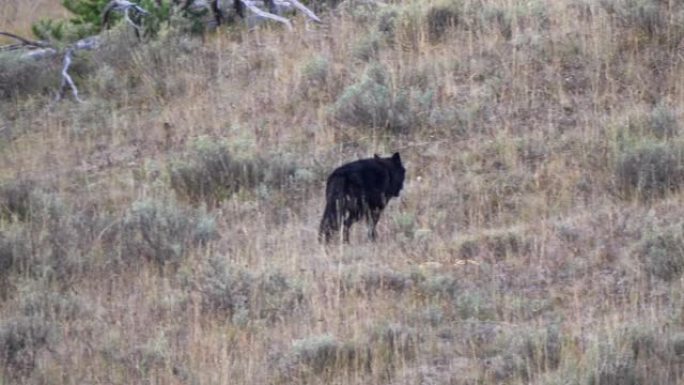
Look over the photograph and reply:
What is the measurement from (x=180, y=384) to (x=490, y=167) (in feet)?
16.7

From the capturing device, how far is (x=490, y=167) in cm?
1199

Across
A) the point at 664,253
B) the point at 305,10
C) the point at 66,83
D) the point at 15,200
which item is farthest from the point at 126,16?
the point at 664,253

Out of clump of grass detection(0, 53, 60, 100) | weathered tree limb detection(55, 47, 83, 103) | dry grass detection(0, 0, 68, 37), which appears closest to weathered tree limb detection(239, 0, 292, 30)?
weathered tree limb detection(55, 47, 83, 103)

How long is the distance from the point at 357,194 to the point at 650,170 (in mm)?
2328

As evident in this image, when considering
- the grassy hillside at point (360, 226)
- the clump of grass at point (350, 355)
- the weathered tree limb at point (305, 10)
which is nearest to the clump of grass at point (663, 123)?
the grassy hillside at point (360, 226)

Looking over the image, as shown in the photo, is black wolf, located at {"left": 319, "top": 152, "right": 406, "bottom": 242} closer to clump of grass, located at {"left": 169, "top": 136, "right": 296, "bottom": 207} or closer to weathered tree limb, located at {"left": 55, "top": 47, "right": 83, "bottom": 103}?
clump of grass, located at {"left": 169, "top": 136, "right": 296, "bottom": 207}

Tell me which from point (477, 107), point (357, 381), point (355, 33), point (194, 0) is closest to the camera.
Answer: point (357, 381)

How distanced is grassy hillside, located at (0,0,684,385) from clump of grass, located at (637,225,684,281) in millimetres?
15

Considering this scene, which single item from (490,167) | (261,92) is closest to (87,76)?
(261,92)

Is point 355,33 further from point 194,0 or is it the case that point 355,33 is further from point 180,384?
point 180,384

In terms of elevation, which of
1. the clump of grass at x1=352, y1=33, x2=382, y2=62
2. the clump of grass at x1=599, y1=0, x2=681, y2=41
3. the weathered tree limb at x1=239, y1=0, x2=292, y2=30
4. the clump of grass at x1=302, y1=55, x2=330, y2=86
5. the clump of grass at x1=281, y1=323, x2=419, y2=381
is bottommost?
the clump of grass at x1=281, y1=323, x2=419, y2=381

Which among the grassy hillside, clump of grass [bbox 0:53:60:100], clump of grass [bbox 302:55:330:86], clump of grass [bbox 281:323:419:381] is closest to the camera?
clump of grass [bbox 281:323:419:381]

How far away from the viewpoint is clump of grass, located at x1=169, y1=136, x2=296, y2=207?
40.1 ft

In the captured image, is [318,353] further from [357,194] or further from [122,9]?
[122,9]
